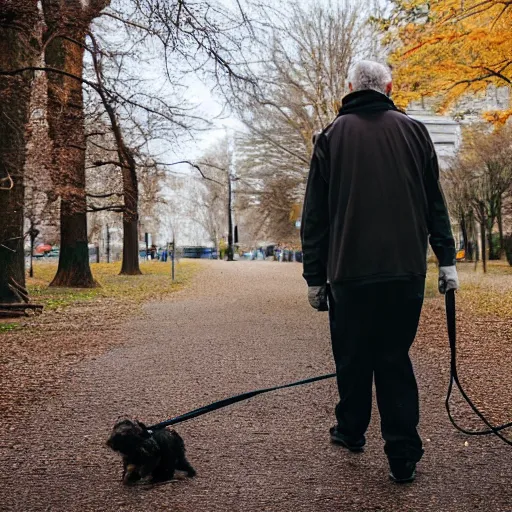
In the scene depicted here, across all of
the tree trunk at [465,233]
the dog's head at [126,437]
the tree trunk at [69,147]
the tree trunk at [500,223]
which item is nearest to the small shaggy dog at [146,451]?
the dog's head at [126,437]

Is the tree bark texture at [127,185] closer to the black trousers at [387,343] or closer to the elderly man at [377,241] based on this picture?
the elderly man at [377,241]

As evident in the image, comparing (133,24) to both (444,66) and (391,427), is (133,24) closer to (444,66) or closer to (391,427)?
(444,66)

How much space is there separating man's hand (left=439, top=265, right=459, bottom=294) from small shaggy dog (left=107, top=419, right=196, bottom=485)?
1513 mm

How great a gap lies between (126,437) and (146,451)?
155 millimetres

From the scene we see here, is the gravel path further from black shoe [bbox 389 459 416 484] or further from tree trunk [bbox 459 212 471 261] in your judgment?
tree trunk [bbox 459 212 471 261]

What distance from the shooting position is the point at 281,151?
110 ft

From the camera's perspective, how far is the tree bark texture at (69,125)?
40.3 feet

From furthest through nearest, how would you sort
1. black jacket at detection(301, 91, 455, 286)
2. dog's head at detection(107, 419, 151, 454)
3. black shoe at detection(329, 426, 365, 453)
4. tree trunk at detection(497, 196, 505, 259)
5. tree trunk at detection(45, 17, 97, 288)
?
1. tree trunk at detection(497, 196, 505, 259)
2. tree trunk at detection(45, 17, 97, 288)
3. black shoe at detection(329, 426, 365, 453)
4. black jacket at detection(301, 91, 455, 286)
5. dog's head at detection(107, 419, 151, 454)

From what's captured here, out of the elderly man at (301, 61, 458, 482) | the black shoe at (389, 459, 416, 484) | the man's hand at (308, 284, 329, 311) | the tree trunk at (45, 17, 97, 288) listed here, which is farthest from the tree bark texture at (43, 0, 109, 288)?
the black shoe at (389, 459, 416, 484)

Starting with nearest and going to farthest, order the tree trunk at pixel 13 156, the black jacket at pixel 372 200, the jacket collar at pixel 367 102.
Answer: the black jacket at pixel 372 200 < the jacket collar at pixel 367 102 < the tree trunk at pixel 13 156

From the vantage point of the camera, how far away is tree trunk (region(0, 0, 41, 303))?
12.3 metres

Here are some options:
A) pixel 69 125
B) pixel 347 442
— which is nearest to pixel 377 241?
pixel 347 442

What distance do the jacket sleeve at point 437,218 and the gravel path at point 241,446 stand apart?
1.10m

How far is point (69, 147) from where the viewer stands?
15.7m
